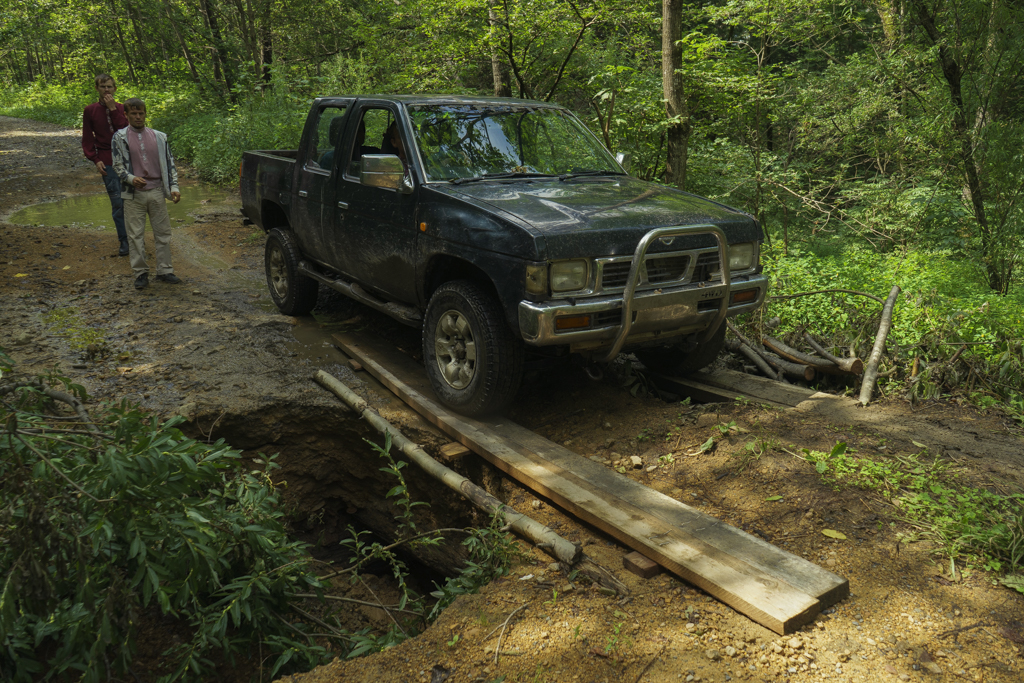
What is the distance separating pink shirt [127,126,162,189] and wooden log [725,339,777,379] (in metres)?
5.95

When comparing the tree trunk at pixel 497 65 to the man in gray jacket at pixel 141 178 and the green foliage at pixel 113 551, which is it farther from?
the green foliage at pixel 113 551

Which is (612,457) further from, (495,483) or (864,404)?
(864,404)

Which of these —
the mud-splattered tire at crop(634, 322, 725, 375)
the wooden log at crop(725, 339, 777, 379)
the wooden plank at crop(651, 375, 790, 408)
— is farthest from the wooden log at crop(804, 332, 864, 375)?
the mud-splattered tire at crop(634, 322, 725, 375)

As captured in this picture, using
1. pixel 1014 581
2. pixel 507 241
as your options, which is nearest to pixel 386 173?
pixel 507 241

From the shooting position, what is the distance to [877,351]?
5066 millimetres

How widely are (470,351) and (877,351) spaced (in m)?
2.94

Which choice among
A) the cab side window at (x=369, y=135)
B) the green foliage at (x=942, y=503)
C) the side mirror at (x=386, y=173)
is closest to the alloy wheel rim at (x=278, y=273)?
the cab side window at (x=369, y=135)

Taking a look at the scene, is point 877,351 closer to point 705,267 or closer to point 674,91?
point 705,267

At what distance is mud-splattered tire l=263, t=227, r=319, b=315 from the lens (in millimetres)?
6672

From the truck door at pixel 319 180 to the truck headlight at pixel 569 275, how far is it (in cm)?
260

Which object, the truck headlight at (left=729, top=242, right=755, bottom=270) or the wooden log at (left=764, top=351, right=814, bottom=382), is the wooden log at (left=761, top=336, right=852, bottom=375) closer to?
the wooden log at (left=764, top=351, right=814, bottom=382)

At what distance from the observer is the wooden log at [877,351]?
16.0ft

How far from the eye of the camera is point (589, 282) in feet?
13.3

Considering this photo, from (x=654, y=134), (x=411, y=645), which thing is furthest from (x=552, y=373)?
(x=654, y=134)
